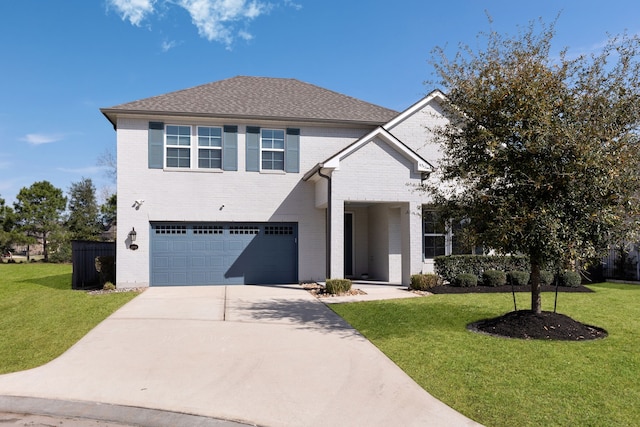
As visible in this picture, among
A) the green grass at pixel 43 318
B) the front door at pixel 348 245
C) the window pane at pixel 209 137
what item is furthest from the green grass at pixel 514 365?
the window pane at pixel 209 137

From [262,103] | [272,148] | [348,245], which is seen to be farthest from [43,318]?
[348,245]

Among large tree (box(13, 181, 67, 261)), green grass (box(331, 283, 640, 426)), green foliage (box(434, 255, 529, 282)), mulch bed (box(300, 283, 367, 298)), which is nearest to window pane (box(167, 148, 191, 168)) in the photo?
mulch bed (box(300, 283, 367, 298))

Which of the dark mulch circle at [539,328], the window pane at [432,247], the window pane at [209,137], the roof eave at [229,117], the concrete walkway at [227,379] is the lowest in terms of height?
the concrete walkway at [227,379]

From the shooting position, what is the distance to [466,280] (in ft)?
48.0

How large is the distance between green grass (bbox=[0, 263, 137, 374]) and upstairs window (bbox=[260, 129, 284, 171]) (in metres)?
6.63

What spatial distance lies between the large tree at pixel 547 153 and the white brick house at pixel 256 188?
632cm

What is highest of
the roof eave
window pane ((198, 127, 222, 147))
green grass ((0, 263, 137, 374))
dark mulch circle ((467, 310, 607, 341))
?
the roof eave

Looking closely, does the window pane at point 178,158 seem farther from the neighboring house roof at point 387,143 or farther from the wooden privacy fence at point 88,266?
the neighboring house roof at point 387,143

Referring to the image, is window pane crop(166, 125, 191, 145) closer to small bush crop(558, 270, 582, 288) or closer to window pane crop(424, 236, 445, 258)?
window pane crop(424, 236, 445, 258)

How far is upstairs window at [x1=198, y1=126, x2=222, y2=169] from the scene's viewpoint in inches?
647

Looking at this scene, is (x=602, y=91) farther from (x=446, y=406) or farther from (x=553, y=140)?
(x=446, y=406)

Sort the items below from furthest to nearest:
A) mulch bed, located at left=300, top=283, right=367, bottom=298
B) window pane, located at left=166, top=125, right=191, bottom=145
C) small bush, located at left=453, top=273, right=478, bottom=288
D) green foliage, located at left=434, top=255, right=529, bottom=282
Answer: window pane, located at left=166, top=125, right=191, bottom=145
green foliage, located at left=434, top=255, right=529, bottom=282
small bush, located at left=453, top=273, right=478, bottom=288
mulch bed, located at left=300, top=283, right=367, bottom=298

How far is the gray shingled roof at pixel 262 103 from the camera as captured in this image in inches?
632

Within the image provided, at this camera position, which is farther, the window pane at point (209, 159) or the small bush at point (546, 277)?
the window pane at point (209, 159)
